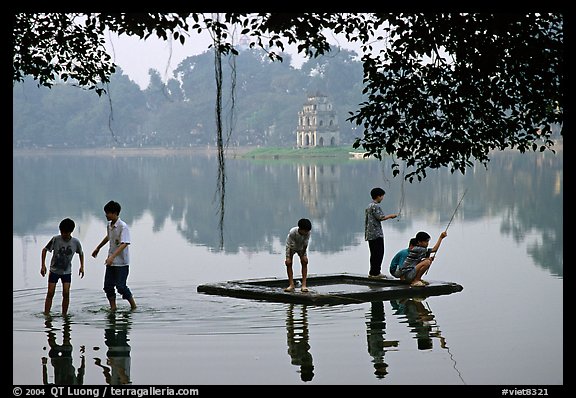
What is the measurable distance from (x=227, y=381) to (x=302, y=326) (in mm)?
2670

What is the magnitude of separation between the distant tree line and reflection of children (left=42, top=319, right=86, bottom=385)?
108 metres

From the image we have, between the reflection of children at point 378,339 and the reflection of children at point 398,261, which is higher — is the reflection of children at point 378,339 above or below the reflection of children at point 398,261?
below

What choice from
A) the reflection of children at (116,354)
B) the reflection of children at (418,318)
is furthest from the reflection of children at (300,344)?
the reflection of children at (116,354)

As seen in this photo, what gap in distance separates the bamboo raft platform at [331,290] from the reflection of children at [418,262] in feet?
0.32

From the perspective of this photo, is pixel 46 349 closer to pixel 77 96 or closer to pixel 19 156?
pixel 19 156

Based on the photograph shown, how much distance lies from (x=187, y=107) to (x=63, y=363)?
127 metres

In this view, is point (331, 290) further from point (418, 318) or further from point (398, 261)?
point (418, 318)

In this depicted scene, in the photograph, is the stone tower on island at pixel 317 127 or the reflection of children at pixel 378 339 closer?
the reflection of children at pixel 378 339

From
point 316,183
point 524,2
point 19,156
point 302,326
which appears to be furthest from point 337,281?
point 19,156

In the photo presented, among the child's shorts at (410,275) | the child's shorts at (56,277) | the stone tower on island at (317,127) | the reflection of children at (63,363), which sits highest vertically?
the stone tower on island at (317,127)

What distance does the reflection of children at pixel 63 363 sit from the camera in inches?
350

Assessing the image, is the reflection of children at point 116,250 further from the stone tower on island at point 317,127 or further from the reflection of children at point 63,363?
the stone tower on island at point 317,127

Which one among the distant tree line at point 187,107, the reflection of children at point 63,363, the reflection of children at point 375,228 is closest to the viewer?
the reflection of children at point 63,363

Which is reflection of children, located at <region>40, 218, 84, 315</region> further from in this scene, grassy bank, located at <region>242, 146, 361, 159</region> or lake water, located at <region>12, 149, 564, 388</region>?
grassy bank, located at <region>242, 146, 361, 159</region>
